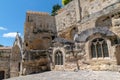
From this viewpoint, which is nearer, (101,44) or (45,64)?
(101,44)

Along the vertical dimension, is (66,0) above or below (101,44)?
above

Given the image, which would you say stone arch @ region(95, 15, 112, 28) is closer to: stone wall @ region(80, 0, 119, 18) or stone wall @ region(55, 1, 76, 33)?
stone wall @ region(80, 0, 119, 18)

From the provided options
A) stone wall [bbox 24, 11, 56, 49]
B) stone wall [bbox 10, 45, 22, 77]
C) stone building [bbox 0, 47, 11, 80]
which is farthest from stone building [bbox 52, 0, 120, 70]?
stone building [bbox 0, 47, 11, 80]

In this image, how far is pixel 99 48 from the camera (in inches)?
391

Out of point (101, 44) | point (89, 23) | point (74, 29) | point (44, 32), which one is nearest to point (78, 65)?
point (101, 44)

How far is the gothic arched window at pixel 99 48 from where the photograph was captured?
9.65 m

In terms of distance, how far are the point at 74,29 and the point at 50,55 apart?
639cm

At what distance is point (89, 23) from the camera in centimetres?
1435

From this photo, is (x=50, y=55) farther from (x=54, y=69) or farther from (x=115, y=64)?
(x=115, y=64)

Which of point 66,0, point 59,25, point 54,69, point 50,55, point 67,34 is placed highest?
point 66,0

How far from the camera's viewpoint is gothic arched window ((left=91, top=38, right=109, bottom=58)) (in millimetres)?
9647

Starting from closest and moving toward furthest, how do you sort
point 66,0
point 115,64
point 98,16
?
point 115,64 < point 98,16 < point 66,0

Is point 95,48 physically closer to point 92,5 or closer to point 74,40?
point 74,40

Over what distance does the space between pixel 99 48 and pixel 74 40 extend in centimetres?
207
